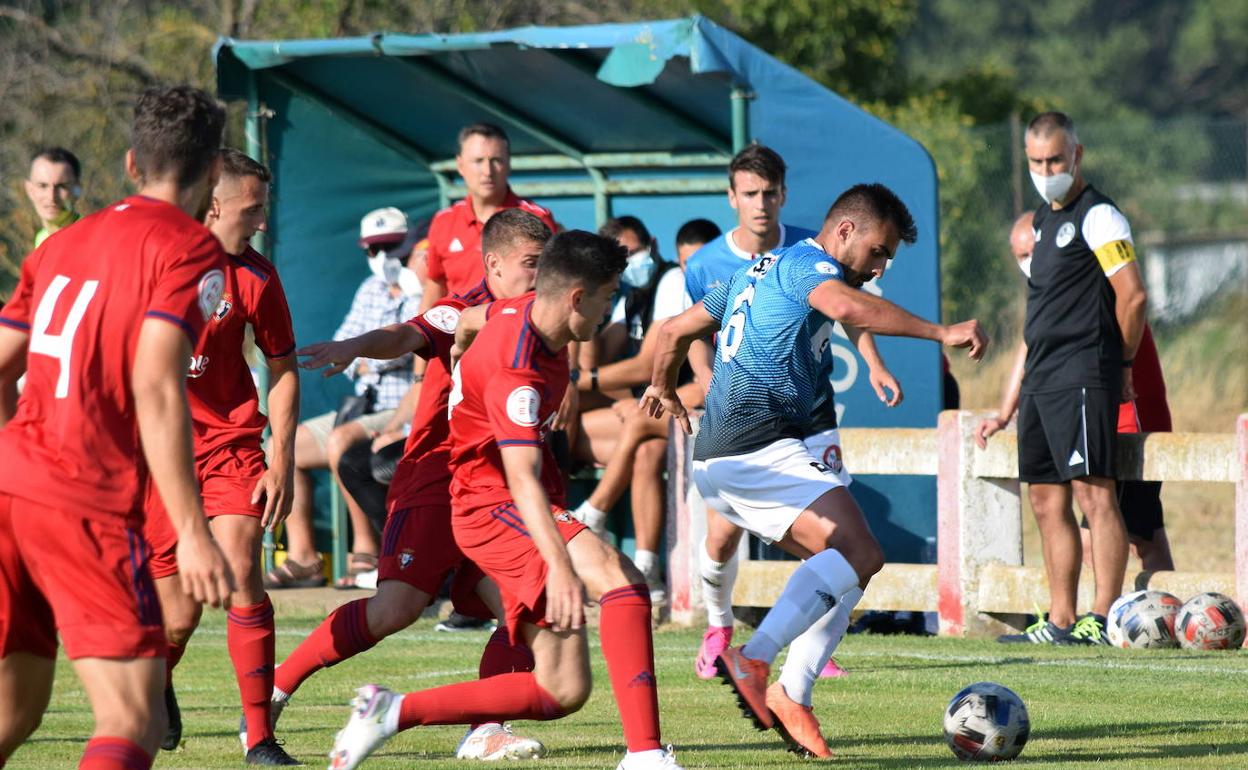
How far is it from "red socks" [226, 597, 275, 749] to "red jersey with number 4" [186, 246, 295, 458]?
0.60 metres

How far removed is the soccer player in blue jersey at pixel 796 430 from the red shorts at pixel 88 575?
2.36 metres

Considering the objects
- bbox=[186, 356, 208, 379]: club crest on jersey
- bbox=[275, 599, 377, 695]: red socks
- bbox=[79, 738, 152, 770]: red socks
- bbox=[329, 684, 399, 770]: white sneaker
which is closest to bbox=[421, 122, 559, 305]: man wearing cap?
bbox=[186, 356, 208, 379]: club crest on jersey

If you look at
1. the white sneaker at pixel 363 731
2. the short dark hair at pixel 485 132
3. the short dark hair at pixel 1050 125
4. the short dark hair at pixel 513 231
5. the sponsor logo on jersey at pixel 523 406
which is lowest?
the white sneaker at pixel 363 731

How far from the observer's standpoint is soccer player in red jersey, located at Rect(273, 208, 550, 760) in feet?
21.7

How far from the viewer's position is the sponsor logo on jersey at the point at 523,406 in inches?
221

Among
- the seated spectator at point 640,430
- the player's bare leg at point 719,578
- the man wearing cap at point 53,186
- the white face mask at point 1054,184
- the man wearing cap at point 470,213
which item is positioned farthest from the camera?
the seated spectator at point 640,430

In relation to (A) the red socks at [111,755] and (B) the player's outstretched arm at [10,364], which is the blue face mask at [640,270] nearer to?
(B) the player's outstretched arm at [10,364]

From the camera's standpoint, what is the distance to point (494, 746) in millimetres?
6520

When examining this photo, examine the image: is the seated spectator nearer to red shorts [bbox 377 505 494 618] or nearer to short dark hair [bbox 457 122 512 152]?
short dark hair [bbox 457 122 512 152]

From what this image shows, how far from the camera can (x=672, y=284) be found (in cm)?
1091

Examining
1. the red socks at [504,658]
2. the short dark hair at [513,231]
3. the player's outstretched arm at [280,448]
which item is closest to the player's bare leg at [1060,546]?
the red socks at [504,658]

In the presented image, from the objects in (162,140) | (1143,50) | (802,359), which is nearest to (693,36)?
(802,359)

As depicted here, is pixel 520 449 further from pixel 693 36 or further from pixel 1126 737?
pixel 693 36

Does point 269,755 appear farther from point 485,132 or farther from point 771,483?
point 485,132
